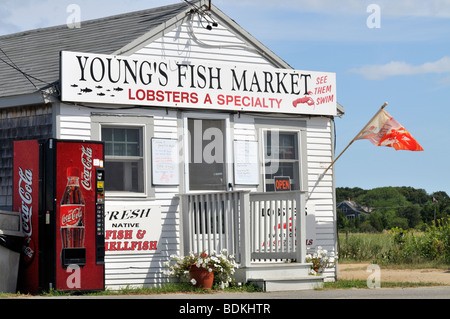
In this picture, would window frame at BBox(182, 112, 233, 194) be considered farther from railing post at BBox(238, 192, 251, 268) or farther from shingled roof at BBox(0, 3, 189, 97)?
shingled roof at BBox(0, 3, 189, 97)

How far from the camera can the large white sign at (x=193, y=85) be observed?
48.9 feet

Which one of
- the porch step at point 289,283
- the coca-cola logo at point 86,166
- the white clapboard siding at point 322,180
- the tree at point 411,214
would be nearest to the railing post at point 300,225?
the porch step at point 289,283

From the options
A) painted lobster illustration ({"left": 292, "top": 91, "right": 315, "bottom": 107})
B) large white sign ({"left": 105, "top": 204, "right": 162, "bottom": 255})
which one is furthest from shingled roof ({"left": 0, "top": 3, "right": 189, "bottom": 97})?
painted lobster illustration ({"left": 292, "top": 91, "right": 315, "bottom": 107})

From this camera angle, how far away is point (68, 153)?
13844 mm

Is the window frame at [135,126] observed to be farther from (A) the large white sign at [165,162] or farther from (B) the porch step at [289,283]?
(B) the porch step at [289,283]

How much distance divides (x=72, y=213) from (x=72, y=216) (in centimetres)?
5

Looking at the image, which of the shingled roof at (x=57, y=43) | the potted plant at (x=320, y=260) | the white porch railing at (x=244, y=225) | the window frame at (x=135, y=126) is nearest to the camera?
the white porch railing at (x=244, y=225)

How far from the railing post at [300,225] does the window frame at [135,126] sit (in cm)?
278

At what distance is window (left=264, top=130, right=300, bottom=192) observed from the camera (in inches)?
668

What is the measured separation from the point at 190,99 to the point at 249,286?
12.8 ft

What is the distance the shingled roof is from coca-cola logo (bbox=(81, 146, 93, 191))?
169cm

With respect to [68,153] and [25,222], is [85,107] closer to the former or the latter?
[68,153]
